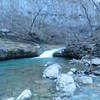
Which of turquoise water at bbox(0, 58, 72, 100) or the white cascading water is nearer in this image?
turquoise water at bbox(0, 58, 72, 100)

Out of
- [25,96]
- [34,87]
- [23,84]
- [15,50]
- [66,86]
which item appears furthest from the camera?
[15,50]

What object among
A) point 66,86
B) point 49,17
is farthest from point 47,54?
point 66,86

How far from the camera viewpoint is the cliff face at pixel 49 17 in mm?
23219

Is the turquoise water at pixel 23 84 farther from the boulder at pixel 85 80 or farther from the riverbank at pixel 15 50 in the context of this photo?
the riverbank at pixel 15 50

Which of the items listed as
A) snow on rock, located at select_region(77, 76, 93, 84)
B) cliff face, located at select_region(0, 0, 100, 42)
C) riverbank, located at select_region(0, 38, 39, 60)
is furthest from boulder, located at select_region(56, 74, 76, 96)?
cliff face, located at select_region(0, 0, 100, 42)

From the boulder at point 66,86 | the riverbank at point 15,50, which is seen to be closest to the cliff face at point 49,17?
the riverbank at point 15,50

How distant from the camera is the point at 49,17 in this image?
87.5ft

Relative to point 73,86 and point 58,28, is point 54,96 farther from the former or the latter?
point 58,28

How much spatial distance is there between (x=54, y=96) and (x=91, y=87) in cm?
168

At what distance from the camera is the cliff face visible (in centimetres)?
2322

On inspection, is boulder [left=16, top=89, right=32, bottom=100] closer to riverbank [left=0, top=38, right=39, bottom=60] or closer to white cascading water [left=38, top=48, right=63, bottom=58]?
riverbank [left=0, top=38, right=39, bottom=60]

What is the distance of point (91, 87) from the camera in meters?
7.91

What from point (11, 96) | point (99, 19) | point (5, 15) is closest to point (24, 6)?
point (5, 15)

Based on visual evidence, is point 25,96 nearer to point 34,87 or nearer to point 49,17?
point 34,87
